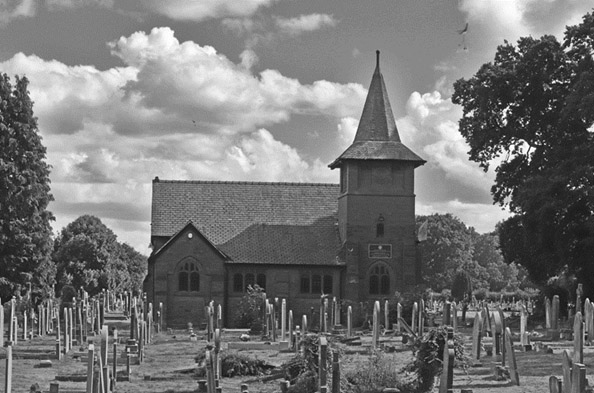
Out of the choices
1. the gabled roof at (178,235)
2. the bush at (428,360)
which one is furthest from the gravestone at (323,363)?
the gabled roof at (178,235)

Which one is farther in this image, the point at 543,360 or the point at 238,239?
the point at 238,239

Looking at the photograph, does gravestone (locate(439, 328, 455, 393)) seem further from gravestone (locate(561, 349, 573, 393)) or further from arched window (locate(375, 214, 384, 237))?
arched window (locate(375, 214, 384, 237))

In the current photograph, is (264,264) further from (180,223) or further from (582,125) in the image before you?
(582,125)

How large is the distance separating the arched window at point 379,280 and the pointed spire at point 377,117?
7.77 metres

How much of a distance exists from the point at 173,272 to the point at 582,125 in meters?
24.0

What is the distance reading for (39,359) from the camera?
3322 cm

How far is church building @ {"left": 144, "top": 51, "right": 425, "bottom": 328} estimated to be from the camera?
56.9m

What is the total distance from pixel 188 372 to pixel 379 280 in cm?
3037

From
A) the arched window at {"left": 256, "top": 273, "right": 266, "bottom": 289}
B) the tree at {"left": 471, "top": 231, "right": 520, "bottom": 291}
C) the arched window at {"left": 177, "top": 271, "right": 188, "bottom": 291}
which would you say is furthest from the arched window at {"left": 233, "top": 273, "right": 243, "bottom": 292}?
the tree at {"left": 471, "top": 231, "right": 520, "bottom": 291}

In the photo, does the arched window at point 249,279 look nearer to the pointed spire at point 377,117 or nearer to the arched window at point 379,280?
the arched window at point 379,280

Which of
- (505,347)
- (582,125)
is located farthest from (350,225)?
(505,347)

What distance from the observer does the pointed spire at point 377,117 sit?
59.5m

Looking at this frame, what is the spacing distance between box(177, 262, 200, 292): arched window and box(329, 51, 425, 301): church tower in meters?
8.64

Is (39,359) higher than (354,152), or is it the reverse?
(354,152)
